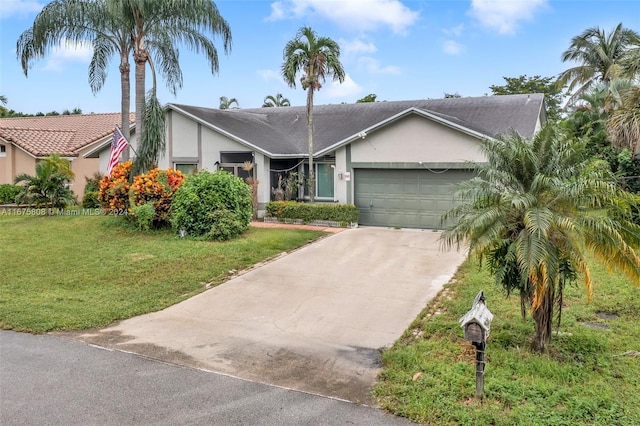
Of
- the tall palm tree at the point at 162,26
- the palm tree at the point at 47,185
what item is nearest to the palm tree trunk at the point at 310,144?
the tall palm tree at the point at 162,26

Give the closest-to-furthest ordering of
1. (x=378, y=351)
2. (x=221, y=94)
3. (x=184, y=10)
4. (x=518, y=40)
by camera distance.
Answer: (x=378, y=351) < (x=184, y=10) < (x=518, y=40) < (x=221, y=94)

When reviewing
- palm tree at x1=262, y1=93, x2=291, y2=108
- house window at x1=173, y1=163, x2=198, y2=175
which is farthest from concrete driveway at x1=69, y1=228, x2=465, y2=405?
palm tree at x1=262, y1=93, x2=291, y2=108

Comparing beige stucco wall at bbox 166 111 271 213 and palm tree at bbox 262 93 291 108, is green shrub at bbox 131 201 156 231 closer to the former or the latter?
beige stucco wall at bbox 166 111 271 213

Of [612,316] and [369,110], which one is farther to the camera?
[369,110]

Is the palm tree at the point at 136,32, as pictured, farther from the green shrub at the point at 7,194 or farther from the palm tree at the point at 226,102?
the palm tree at the point at 226,102

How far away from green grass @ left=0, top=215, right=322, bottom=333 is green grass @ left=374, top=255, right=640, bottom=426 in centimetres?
457

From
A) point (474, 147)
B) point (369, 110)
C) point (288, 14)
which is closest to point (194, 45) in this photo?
point (288, 14)

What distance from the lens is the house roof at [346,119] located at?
17.6m

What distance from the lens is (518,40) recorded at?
1728 centimetres

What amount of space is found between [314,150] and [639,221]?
11013 mm

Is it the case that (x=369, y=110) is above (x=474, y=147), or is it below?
above

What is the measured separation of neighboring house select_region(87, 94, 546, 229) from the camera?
15531 millimetres

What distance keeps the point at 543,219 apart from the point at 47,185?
58.7ft

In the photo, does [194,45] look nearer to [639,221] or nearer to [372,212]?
[372,212]
